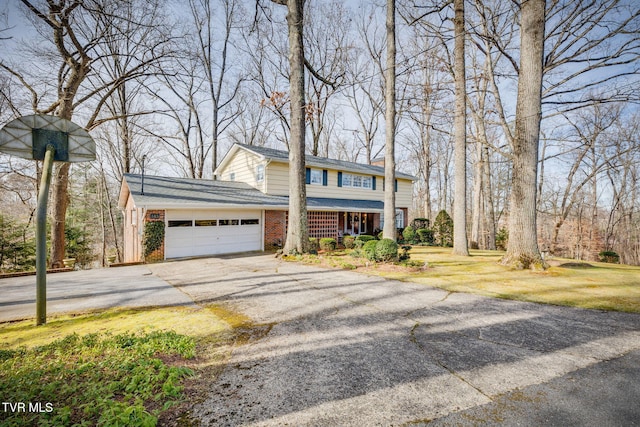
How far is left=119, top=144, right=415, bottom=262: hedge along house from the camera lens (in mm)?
11156

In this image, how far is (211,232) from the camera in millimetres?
12133

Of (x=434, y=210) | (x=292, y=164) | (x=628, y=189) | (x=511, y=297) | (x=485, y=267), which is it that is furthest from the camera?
(x=434, y=210)

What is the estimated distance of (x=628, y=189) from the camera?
66.2ft

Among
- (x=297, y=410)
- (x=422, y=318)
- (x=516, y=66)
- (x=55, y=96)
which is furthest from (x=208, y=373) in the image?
(x=55, y=96)

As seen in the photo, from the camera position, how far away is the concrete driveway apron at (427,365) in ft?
6.94

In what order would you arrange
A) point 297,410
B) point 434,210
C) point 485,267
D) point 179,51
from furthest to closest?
point 434,210 → point 179,51 → point 485,267 → point 297,410

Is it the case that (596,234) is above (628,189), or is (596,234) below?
below

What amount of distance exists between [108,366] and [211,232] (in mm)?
9882

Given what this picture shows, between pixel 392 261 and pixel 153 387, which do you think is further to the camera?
pixel 392 261

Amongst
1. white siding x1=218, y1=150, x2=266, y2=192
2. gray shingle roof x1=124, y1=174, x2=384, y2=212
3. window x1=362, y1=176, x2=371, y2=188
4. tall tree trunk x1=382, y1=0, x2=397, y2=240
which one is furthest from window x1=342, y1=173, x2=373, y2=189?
tall tree trunk x1=382, y1=0, x2=397, y2=240

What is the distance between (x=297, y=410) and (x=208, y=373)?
1.09m

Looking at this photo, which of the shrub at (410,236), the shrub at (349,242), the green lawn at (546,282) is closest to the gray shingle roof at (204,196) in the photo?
the shrub at (349,242)

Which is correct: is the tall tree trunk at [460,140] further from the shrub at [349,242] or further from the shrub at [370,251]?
the shrub at [349,242]

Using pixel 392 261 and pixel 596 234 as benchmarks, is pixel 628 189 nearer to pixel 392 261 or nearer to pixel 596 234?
pixel 596 234
